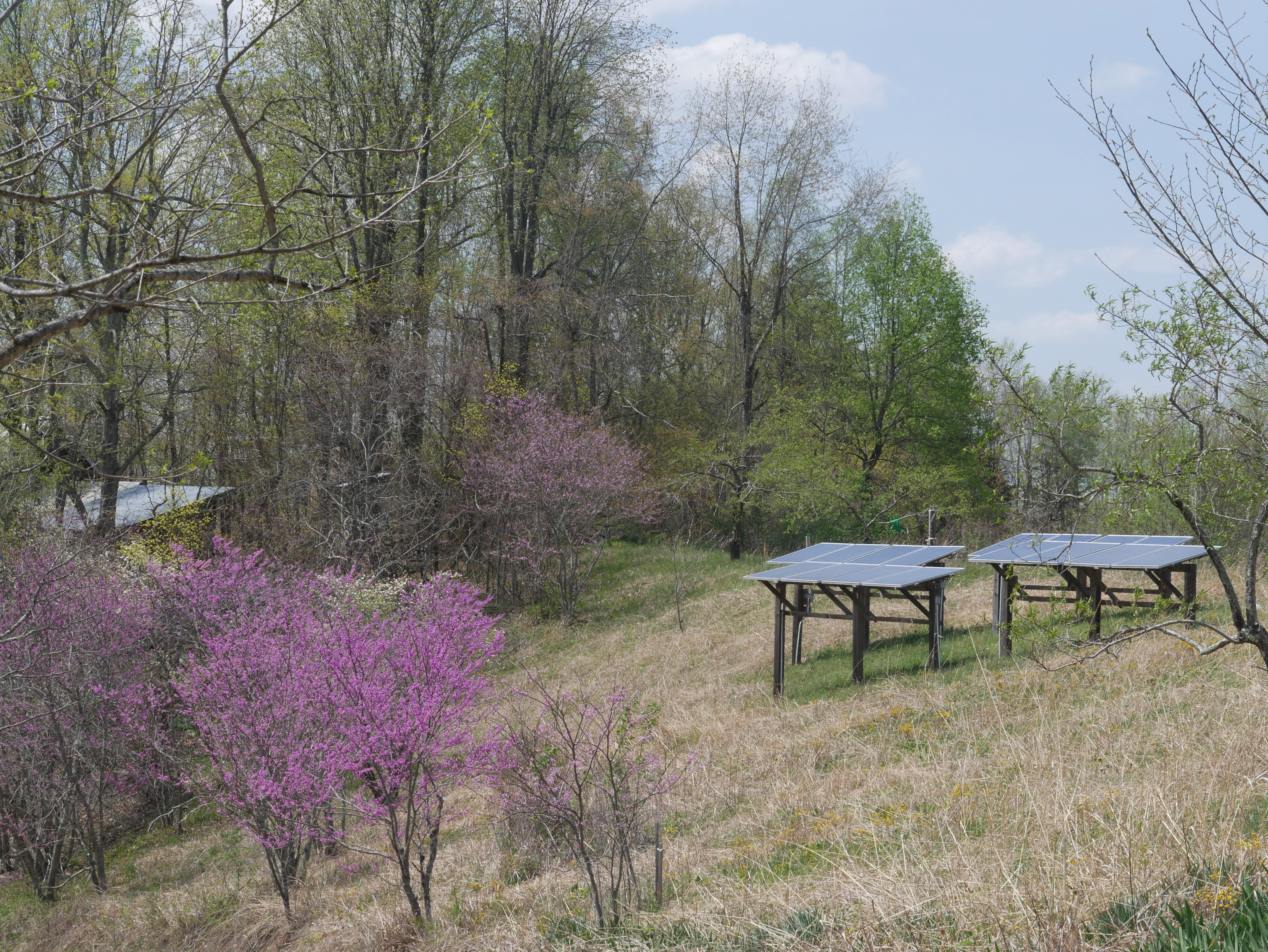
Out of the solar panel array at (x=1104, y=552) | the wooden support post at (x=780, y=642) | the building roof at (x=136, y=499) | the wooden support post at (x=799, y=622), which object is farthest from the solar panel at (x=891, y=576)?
the building roof at (x=136, y=499)

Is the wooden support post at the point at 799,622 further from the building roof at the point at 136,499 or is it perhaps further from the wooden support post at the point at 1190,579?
the building roof at the point at 136,499

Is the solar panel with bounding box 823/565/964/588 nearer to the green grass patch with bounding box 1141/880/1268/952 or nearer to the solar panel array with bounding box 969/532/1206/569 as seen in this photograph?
the solar panel array with bounding box 969/532/1206/569

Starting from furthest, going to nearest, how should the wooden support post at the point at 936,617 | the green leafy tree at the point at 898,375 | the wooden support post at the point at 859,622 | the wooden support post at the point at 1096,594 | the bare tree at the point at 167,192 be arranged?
the green leafy tree at the point at 898,375, the wooden support post at the point at 859,622, the wooden support post at the point at 936,617, the wooden support post at the point at 1096,594, the bare tree at the point at 167,192

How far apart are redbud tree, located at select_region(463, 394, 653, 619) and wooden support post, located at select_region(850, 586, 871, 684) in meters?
9.63

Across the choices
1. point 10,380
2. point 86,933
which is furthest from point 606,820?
point 86,933

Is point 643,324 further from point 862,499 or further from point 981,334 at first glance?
point 981,334

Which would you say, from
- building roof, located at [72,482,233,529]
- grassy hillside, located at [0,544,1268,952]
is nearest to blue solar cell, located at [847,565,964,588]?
grassy hillside, located at [0,544,1268,952]

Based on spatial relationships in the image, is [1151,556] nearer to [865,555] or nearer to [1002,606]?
[1002,606]

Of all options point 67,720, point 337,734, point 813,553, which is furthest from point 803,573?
point 67,720

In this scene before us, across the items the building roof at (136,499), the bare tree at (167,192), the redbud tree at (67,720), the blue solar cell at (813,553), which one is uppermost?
the bare tree at (167,192)

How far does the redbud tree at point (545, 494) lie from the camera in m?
19.6

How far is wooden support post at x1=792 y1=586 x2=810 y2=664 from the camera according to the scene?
37.2 feet

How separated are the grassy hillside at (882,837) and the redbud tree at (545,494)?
7.89 meters

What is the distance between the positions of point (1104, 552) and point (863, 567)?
2692mm
